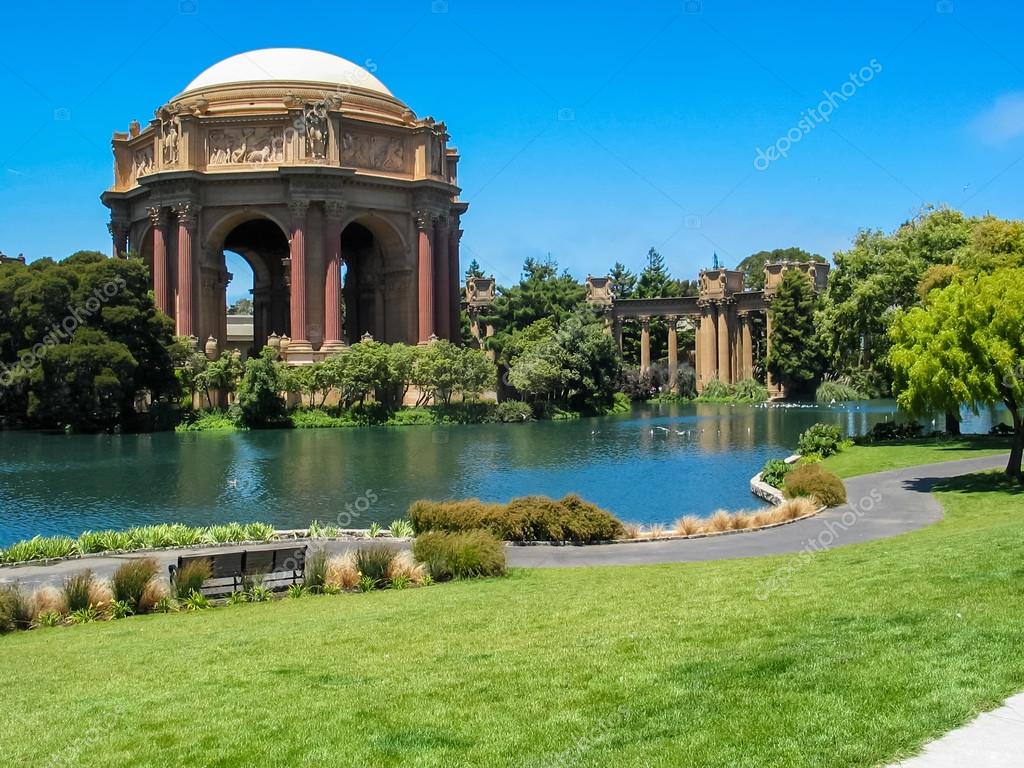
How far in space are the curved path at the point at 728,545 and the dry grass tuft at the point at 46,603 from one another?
1653mm

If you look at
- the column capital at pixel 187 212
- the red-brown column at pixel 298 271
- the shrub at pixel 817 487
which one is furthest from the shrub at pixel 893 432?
the column capital at pixel 187 212

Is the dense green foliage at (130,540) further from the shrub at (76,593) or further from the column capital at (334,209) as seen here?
the column capital at (334,209)

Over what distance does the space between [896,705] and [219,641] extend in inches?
302

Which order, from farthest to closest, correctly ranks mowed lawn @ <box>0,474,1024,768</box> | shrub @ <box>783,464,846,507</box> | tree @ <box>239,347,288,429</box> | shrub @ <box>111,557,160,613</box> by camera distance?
tree @ <box>239,347,288,429</box> → shrub @ <box>783,464,846,507</box> → shrub @ <box>111,557,160,613</box> → mowed lawn @ <box>0,474,1024,768</box>

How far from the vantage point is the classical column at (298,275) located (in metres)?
68.4

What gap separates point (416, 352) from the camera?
6538 cm

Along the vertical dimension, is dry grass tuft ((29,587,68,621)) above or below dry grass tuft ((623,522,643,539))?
below

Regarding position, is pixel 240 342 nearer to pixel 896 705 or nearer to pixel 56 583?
pixel 56 583

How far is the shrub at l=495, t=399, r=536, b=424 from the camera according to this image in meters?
66.1

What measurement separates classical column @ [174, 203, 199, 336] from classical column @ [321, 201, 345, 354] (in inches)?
390

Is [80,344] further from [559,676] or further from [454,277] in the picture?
[559,676]

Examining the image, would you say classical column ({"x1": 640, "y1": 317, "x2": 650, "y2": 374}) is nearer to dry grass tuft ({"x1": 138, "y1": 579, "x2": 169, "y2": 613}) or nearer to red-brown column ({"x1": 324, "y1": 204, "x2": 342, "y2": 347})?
red-brown column ({"x1": 324, "y1": 204, "x2": 342, "y2": 347})

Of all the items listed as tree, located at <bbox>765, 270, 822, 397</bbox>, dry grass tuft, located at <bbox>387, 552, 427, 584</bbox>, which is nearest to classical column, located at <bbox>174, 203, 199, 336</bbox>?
tree, located at <bbox>765, 270, 822, 397</bbox>

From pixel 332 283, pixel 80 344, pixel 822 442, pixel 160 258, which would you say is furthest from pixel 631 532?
pixel 160 258
